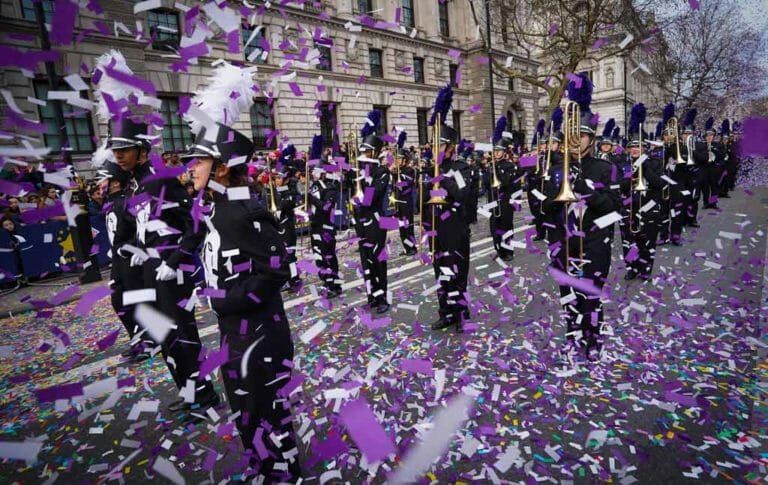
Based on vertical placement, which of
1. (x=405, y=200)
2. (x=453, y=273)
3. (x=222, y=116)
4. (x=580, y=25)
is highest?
(x=580, y=25)

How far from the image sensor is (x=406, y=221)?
1105 cm

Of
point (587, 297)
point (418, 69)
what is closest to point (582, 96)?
point (587, 297)

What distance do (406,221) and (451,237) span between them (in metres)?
5.60

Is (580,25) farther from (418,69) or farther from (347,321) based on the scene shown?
(347,321)

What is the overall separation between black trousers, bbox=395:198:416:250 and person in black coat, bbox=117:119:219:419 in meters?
6.38

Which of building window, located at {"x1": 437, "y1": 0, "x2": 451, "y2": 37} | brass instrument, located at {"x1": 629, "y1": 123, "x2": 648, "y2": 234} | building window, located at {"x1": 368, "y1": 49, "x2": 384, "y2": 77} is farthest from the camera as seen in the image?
building window, located at {"x1": 437, "y1": 0, "x2": 451, "y2": 37}

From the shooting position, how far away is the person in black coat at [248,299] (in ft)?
8.27

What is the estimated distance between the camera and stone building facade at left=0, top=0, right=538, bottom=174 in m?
16.5

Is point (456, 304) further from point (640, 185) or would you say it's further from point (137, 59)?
point (137, 59)

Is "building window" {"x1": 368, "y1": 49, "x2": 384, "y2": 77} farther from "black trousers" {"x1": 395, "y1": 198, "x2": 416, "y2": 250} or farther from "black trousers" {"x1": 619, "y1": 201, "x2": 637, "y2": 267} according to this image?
"black trousers" {"x1": 619, "y1": 201, "x2": 637, "y2": 267}

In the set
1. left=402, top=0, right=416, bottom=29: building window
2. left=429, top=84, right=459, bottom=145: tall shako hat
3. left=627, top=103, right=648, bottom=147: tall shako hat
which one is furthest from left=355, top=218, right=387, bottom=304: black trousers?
left=402, top=0, right=416, bottom=29: building window

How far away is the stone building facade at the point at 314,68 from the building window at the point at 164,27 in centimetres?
6

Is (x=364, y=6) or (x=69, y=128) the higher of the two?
(x=364, y=6)

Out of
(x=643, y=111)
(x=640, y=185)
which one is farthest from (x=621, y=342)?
(x=643, y=111)
